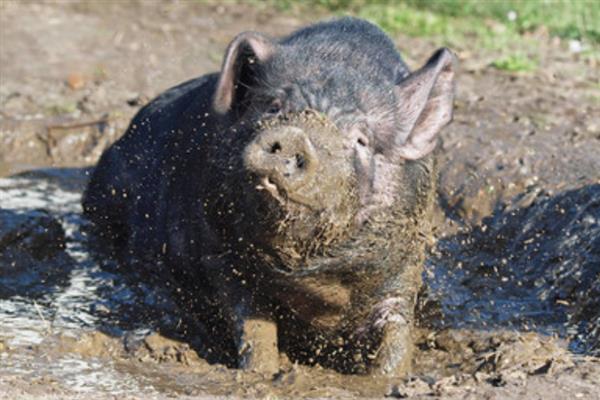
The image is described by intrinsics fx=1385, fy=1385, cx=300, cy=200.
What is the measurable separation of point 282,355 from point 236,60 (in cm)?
144

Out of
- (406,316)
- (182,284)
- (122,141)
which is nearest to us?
(406,316)

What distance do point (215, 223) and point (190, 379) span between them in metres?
0.73

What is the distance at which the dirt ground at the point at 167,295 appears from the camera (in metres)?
6.12

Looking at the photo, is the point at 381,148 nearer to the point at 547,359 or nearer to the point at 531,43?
the point at 547,359

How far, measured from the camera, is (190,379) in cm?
613

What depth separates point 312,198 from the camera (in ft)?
17.7

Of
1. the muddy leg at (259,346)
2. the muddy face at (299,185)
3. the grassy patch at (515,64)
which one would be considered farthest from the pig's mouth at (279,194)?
the grassy patch at (515,64)

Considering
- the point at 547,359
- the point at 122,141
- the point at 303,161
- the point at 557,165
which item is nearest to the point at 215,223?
the point at 303,161

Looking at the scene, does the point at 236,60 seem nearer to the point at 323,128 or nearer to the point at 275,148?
the point at 323,128

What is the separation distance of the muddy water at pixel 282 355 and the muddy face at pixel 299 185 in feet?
2.24

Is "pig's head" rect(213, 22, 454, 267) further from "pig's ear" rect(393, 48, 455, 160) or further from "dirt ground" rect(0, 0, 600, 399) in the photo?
"dirt ground" rect(0, 0, 600, 399)

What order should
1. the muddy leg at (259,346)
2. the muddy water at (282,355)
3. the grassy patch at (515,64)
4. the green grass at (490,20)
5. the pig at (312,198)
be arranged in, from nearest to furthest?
the pig at (312,198) → the muddy water at (282,355) → the muddy leg at (259,346) → the grassy patch at (515,64) → the green grass at (490,20)

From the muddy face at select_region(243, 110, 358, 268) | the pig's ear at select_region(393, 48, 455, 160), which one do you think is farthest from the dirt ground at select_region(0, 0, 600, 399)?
the pig's ear at select_region(393, 48, 455, 160)

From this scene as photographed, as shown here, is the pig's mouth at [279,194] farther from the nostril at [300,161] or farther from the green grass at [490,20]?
the green grass at [490,20]
